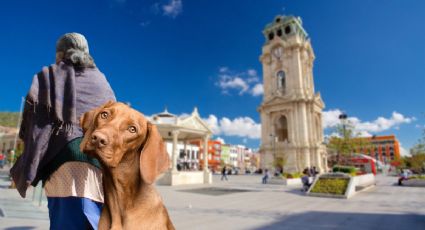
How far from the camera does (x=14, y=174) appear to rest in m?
2.00

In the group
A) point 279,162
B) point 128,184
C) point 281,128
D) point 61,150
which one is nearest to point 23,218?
point 61,150

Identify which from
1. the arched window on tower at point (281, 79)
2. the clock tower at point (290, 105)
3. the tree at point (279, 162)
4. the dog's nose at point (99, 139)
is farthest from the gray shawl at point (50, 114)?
the arched window on tower at point (281, 79)

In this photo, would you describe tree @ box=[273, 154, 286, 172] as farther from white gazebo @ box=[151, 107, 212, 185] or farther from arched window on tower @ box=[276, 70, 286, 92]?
white gazebo @ box=[151, 107, 212, 185]

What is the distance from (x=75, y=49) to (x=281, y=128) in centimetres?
5088

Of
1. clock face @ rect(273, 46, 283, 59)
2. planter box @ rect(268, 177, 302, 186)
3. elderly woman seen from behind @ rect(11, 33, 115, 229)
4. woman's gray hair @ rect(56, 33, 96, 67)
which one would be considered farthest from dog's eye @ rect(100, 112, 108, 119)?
clock face @ rect(273, 46, 283, 59)

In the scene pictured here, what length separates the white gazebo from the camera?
20.3m

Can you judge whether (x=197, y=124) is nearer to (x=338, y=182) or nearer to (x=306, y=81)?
(x=338, y=182)

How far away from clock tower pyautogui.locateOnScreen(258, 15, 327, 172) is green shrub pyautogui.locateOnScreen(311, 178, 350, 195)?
27.5 metres

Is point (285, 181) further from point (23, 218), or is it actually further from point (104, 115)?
point (104, 115)

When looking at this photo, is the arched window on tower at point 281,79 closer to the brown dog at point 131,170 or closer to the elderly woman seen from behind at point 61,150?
the elderly woman seen from behind at point 61,150

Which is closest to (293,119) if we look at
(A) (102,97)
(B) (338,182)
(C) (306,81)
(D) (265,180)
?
(C) (306,81)

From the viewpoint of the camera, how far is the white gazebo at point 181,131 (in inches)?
799

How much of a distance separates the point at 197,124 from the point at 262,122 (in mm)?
28650

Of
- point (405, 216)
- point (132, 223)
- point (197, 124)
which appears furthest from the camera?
point (197, 124)
